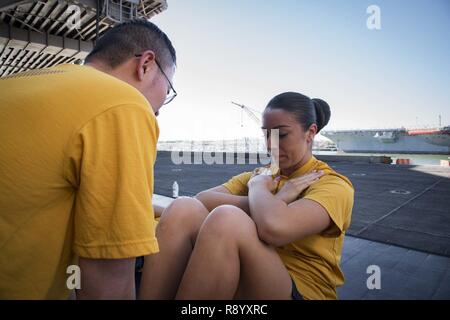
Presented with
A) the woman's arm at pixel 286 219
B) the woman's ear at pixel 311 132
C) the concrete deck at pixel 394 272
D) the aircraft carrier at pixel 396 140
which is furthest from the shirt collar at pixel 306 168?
the aircraft carrier at pixel 396 140

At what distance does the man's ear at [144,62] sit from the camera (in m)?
1.20

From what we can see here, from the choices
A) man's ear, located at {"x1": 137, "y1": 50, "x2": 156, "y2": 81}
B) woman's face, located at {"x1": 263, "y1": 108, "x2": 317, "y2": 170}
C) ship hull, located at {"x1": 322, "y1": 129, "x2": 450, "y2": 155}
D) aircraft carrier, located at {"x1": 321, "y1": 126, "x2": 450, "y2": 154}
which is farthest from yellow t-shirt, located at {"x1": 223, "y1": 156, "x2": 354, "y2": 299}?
ship hull, located at {"x1": 322, "y1": 129, "x2": 450, "y2": 155}

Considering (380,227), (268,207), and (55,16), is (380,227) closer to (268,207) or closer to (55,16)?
(268,207)

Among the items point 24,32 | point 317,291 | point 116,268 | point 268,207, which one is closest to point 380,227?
point 317,291

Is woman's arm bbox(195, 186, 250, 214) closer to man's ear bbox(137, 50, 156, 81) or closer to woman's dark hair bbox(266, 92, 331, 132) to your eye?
woman's dark hair bbox(266, 92, 331, 132)

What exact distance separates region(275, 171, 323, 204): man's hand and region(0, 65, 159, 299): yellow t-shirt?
882 millimetres

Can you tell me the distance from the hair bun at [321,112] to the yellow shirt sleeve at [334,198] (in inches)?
23.6

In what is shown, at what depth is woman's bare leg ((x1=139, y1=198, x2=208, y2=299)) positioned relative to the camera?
1.29 m

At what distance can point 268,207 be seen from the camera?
134cm

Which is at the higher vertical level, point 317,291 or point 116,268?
point 116,268

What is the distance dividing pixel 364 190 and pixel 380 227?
360 centimetres

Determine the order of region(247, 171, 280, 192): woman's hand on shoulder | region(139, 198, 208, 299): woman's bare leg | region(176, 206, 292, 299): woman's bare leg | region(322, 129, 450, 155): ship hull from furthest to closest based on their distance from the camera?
region(322, 129, 450, 155): ship hull, region(247, 171, 280, 192): woman's hand on shoulder, region(139, 198, 208, 299): woman's bare leg, region(176, 206, 292, 299): woman's bare leg

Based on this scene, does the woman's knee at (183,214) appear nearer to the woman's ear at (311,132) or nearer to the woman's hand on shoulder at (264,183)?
the woman's hand on shoulder at (264,183)
